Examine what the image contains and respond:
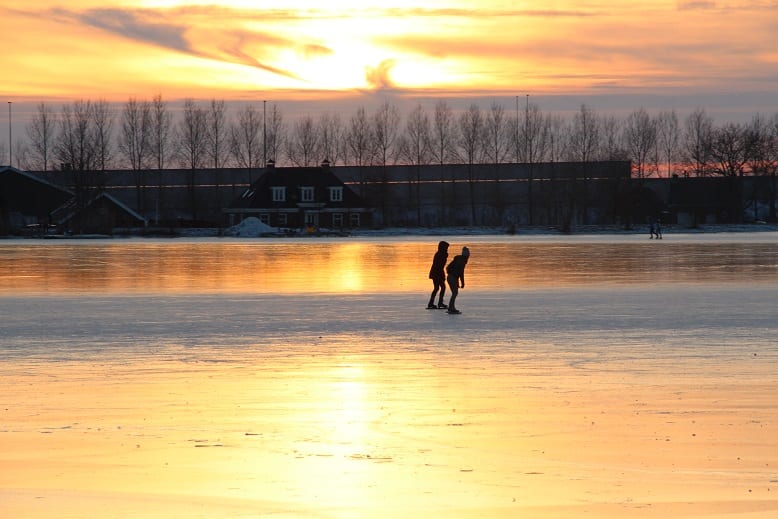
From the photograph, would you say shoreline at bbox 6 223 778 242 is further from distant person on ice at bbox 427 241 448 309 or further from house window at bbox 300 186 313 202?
distant person on ice at bbox 427 241 448 309

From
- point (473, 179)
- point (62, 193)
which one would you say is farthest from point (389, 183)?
point (62, 193)

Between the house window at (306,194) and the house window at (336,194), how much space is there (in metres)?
2.07

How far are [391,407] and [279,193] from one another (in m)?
101

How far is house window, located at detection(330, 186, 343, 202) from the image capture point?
110250 millimetres

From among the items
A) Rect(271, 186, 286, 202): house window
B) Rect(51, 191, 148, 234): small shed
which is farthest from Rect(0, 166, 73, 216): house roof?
Rect(271, 186, 286, 202): house window

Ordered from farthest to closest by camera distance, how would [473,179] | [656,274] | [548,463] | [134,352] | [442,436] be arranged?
[473,179] → [656,274] → [134,352] → [442,436] → [548,463]

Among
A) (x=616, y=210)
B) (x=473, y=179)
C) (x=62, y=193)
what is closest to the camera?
(x=62, y=193)

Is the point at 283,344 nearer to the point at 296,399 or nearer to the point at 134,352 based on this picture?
the point at 134,352

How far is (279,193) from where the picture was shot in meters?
112

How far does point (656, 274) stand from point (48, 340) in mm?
20322

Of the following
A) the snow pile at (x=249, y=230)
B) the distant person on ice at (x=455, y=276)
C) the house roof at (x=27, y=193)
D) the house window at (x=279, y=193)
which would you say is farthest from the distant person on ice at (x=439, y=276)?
the house window at (x=279, y=193)

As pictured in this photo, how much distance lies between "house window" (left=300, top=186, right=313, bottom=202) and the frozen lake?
86.8 meters

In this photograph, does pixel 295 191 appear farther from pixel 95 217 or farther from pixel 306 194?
pixel 95 217

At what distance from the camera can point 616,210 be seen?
373 ft
